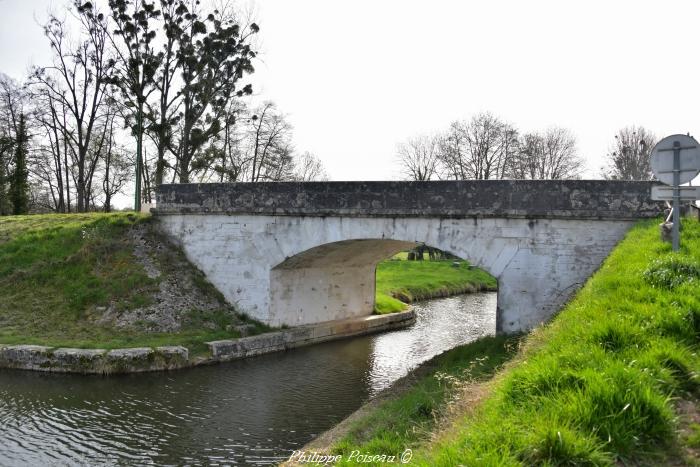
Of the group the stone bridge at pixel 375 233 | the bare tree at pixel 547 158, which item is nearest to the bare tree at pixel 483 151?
the bare tree at pixel 547 158

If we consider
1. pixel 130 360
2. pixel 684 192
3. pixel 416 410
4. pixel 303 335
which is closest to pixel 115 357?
pixel 130 360

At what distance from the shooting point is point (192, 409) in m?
8.38

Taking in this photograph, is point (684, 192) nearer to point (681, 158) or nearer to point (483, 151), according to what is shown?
point (681, 158)

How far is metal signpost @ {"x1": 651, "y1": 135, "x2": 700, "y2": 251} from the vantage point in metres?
5.93

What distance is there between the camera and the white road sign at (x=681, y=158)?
5.91 meters

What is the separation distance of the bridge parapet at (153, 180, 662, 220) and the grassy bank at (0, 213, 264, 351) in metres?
2.42

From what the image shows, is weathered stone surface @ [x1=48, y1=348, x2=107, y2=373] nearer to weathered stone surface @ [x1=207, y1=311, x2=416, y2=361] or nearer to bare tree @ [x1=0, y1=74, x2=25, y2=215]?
weathered stone surface @ [x1=207, y1=311, x2=416, y2=361]

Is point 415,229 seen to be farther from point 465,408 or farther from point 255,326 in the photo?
point 465,408

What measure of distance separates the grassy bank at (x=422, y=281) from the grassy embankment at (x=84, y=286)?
6515 millimetres

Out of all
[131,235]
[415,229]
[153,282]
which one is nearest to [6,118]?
[131,235]

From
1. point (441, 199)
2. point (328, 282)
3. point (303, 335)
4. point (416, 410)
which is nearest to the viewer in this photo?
point (416, 410)

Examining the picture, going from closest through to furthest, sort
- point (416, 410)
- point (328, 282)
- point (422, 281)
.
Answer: point (416, 410)
point (328, 282)
point (422, 281)

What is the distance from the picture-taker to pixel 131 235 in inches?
571

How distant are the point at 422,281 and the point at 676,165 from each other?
18.6 meters
